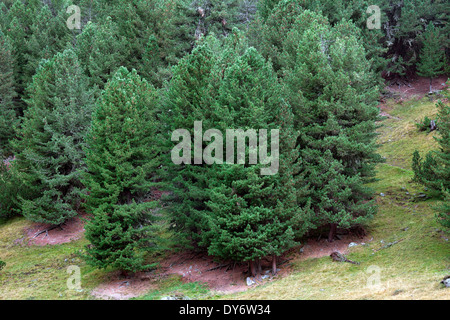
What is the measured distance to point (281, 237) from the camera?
19.6 meters

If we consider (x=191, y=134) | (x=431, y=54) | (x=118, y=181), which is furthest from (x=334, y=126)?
(x=431, y=54)

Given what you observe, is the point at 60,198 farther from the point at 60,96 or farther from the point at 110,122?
the point at 110,122

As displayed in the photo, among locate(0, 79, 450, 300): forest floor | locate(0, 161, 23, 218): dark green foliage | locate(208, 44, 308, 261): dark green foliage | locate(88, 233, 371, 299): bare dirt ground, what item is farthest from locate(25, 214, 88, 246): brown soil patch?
locate(208, 44, 308, 261): dark green foliage

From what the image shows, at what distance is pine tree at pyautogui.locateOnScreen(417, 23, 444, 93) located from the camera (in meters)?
42.3

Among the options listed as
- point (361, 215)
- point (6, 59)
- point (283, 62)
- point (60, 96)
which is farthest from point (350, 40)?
point (6, 59)

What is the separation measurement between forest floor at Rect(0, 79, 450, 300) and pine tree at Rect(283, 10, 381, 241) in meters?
2.10

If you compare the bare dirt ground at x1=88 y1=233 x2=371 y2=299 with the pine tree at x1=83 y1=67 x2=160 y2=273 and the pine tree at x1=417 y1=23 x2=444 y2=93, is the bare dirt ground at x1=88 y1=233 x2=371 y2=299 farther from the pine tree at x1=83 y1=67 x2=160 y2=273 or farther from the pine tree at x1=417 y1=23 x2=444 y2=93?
the pine tree at x1=417 y1=23 x2=444 y2=93

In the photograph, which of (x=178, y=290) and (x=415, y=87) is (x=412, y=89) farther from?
(x=178, y=290)

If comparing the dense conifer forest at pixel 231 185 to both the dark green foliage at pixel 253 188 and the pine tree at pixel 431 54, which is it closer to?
the dark green foliage at pixel 253 188

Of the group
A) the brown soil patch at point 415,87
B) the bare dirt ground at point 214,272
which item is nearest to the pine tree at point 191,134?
the bare dirt ground at point 214,272

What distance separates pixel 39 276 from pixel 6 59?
89.1 ft

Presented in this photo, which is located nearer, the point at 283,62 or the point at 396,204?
the point at 396,204

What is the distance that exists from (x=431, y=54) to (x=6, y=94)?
4361 centimetres

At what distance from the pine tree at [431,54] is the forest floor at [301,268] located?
1850 cm
